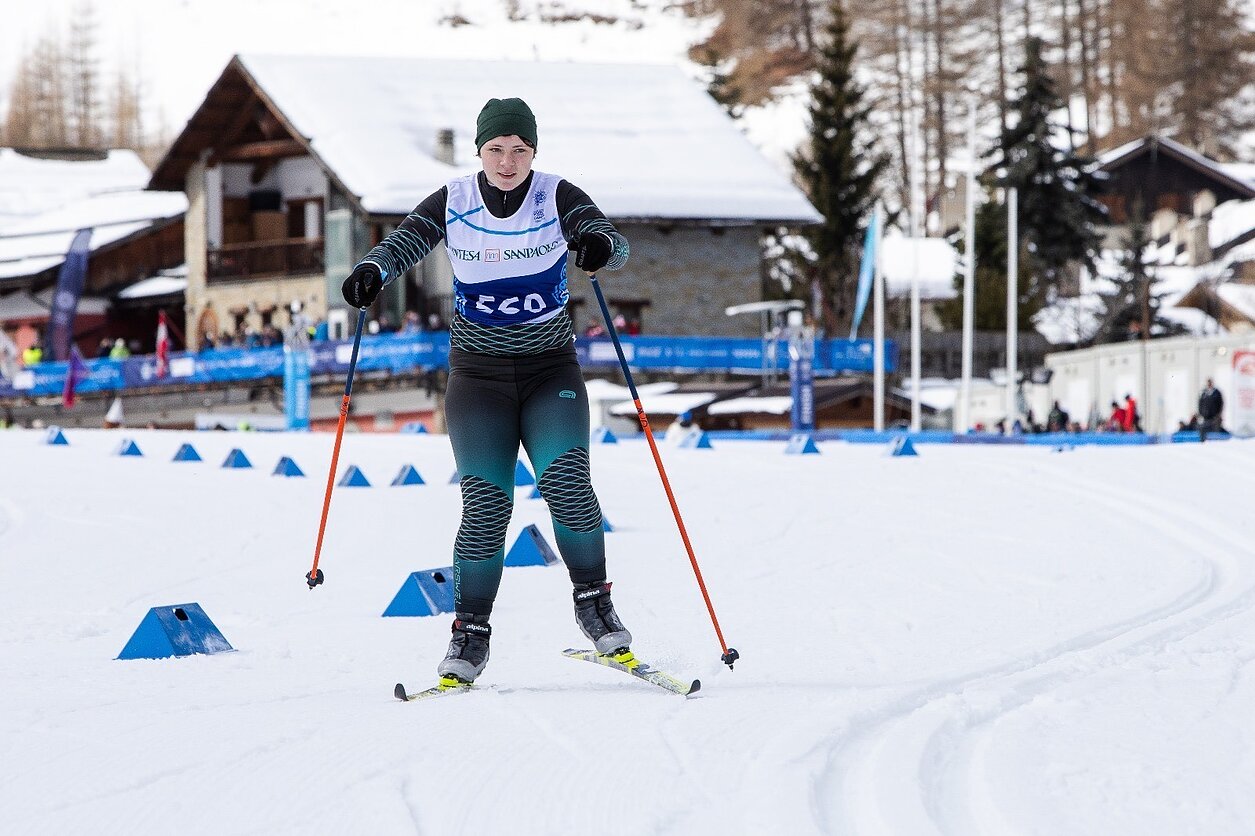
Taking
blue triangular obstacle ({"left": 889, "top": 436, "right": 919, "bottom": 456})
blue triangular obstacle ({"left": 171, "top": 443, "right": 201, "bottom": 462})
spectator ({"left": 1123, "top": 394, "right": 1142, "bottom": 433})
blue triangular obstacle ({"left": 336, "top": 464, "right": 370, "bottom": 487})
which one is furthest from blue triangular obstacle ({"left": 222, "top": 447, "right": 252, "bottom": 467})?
spectator ({"left": 1123, "top": 394, "right": 1142, "bottom": 433})

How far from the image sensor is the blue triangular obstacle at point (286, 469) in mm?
13219

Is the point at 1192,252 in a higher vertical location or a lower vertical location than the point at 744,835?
higher

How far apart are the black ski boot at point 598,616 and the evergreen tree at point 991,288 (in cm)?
3728

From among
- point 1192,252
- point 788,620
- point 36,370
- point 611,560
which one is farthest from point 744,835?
point 1192,252

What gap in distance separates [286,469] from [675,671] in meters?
8.72

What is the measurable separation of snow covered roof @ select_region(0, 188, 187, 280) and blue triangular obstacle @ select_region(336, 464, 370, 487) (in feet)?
118

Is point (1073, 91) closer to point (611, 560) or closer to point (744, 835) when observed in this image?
point (611, 560)

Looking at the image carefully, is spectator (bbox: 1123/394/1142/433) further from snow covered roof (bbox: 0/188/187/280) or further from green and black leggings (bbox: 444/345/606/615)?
snow covered roof (bbox: 0/188/187/280)

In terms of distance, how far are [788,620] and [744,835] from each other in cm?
324

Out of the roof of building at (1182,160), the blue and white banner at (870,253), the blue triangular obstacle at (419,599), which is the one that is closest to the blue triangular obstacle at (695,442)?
the blue and white banner at (870,253)

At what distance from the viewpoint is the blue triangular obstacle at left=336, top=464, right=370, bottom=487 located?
12664 millimetres

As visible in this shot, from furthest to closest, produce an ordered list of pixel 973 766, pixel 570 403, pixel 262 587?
1. pixel 262 587
2. pixel 570 403
3. pixel 973 766

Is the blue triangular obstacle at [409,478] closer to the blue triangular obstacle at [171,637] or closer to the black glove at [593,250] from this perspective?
the blue triangular obstacle at [171,637]

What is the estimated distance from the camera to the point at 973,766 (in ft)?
12.2
